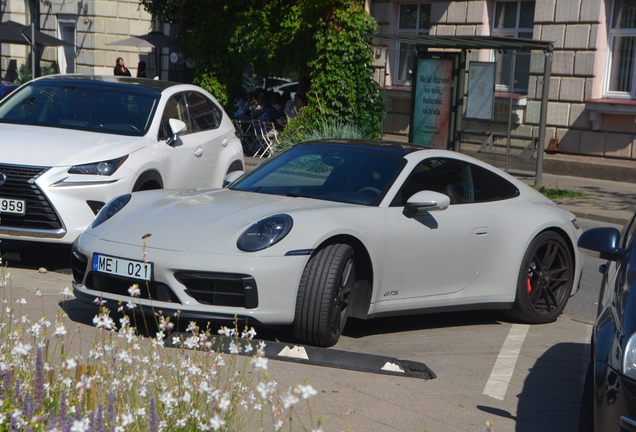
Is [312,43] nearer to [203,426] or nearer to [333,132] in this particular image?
[333,132]

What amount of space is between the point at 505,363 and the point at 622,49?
1420 cm

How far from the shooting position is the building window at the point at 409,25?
72.0 feet

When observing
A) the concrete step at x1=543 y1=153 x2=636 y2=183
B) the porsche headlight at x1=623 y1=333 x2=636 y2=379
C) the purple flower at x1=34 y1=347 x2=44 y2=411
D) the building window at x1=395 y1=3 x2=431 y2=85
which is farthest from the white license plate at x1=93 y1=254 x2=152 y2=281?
the building window at x1=395 y1=3 x2=431 y2=85

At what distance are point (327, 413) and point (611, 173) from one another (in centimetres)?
1468

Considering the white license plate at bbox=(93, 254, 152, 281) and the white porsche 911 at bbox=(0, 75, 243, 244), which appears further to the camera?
the white porsche 911 at bbox=(0, 75, 243, 244)

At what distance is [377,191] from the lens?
6168 millimetres

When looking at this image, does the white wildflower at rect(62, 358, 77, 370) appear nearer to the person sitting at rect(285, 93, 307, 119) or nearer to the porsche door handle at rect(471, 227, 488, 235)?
the porsche door handle at rect(471, 227, 488, 235)

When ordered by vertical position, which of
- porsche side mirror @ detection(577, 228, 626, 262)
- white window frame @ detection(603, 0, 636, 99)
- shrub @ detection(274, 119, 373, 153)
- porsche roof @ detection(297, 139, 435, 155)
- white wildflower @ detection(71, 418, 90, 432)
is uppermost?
white window frame @ detection(603, 0, 636, 99)

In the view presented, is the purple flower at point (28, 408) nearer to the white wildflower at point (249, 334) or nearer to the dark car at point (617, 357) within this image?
the white wildflower at point (249, 334)

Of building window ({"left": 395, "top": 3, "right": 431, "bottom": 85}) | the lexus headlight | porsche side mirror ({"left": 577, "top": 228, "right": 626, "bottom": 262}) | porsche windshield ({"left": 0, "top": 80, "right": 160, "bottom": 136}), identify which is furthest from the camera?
building window ({"left": 395, "top": 3, "right": 431, "bottom": 85})

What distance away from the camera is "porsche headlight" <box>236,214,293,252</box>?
17.6 ft

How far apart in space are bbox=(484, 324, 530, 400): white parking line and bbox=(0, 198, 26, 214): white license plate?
3.98 m

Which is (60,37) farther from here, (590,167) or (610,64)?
(590,167)

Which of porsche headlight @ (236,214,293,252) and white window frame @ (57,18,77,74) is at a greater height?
white window frame @ (57,18,77,74)
